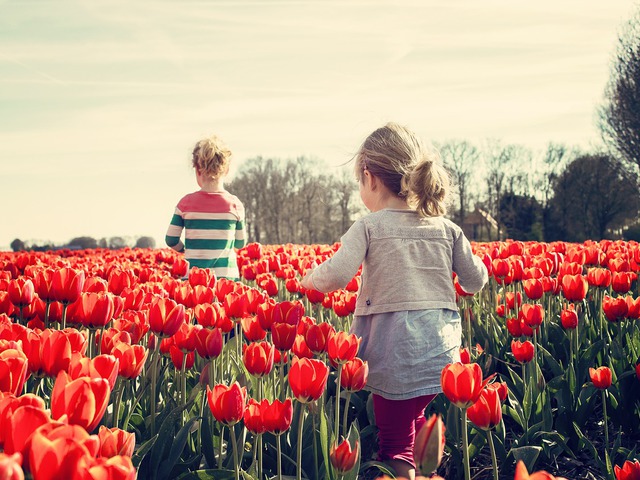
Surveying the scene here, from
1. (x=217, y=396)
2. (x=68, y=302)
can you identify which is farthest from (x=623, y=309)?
(x=68, y=302)

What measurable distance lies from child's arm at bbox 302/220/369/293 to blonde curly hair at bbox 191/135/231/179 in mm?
2998

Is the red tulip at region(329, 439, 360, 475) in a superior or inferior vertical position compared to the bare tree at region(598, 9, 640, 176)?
inferior

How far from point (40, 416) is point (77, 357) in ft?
1.98

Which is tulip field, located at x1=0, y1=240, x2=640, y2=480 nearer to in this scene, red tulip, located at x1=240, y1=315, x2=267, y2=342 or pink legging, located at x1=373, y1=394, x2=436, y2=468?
red tulip, located at x1=240, y1=315, x2=267, y2=342

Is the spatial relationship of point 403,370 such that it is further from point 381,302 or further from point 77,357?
point 77,357

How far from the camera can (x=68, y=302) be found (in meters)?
3.19

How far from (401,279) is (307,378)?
1.30m

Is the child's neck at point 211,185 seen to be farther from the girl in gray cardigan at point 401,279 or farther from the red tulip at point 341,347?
the red tulip at point 341,347

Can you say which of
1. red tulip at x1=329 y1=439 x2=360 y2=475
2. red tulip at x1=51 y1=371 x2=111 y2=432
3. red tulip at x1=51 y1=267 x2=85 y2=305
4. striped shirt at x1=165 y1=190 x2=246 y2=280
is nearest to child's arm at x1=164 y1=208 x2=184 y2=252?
striped shirt at x1=165 y1=190 x2=246 y2=280

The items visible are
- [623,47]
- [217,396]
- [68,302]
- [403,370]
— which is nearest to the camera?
[217,396]

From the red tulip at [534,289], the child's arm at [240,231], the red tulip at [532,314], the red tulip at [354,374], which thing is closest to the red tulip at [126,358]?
the red tulip at [354,374]

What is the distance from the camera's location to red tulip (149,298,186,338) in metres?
2.99

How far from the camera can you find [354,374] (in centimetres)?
299

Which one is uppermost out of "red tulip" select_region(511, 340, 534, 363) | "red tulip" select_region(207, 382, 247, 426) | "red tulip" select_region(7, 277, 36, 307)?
"red tulip" select_region(7, 277, 36, 307)
